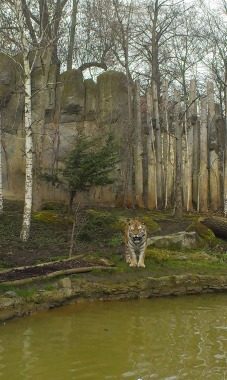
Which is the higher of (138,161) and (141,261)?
(138,161)

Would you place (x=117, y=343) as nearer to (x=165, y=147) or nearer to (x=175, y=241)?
(x=175, y=241)

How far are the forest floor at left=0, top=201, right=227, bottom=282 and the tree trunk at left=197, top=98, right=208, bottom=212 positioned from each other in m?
2.96

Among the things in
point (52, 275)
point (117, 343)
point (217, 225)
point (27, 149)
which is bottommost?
point (117, 343)

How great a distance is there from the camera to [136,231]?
12.3 m

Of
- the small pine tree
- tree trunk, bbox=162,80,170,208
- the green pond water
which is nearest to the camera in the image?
the green pond water

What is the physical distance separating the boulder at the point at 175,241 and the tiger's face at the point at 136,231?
185 cm

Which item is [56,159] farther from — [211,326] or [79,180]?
[211,326]

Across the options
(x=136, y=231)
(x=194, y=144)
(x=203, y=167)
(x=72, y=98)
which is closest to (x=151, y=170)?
(x=203, y=167)

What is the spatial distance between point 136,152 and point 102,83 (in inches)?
145

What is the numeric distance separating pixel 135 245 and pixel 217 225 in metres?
4.89

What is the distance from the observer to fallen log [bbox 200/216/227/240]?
16.2 meters

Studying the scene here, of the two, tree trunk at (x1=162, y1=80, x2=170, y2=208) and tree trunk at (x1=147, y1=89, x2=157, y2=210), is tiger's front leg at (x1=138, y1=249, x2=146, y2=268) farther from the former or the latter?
tree trunk at (x1=162, y1=80, x2=170, y2=208)

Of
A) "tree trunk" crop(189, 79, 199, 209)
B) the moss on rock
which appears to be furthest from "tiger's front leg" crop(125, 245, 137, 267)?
"tree trunk" crop(189, 79, 199, 209)

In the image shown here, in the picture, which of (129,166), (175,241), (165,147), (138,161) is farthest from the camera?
(165,147)
